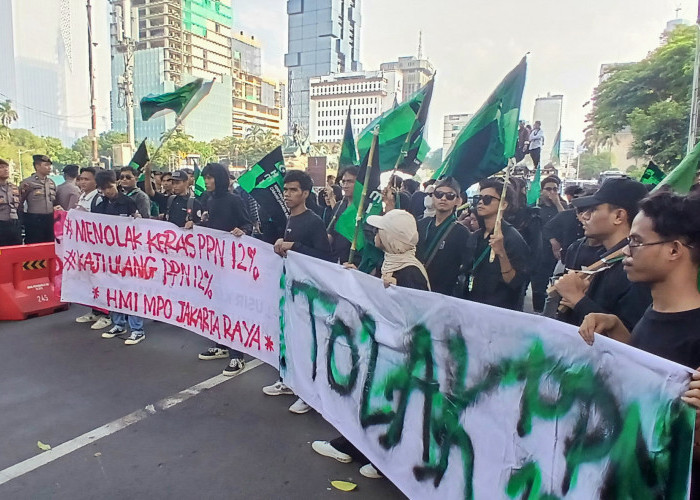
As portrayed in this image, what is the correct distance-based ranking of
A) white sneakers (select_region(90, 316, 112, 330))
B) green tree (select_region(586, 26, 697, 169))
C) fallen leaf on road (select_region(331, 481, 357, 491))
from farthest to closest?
1. green tree (select_region(586, 26, 697, 169))
2. white sneakers (select_region(90, 316, 112, 330))
3. fallen leaf on road (select_region(331, 481, 357, 491))

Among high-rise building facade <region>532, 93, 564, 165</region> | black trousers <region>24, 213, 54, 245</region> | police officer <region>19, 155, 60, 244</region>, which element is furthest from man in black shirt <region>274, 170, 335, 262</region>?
high-rise building facade <region>532, 93, 564, 165</region>

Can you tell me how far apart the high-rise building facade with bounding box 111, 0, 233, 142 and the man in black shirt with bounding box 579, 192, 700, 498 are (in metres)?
102

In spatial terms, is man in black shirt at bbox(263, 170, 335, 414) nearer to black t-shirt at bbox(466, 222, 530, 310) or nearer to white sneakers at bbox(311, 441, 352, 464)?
white sneakers at bbox(311, 441, 352, 464)

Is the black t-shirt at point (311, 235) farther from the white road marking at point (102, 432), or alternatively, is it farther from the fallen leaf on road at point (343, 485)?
the fallen leaf on road at point (343, 485)

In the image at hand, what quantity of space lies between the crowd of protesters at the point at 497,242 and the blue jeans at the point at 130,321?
0.01 meters

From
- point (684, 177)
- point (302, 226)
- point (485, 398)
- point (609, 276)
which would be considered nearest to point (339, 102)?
point (302, 226)

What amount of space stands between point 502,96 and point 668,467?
2364mm

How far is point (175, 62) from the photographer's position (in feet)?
338

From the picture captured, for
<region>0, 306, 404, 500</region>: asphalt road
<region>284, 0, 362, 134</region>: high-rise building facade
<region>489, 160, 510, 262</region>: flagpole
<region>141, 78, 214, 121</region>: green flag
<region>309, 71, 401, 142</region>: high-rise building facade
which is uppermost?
<region>284, 0, 362, 134</region>: high-rise building facade

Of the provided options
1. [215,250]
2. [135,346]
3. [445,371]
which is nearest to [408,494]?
[445,371]

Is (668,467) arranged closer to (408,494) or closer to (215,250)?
(408,494)

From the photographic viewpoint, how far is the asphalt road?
9.99ft

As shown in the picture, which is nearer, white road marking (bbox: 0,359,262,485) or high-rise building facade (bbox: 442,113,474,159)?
white road marking (bbox: 0,359,262,485)

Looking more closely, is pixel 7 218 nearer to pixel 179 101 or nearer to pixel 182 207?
pixel 182 207
